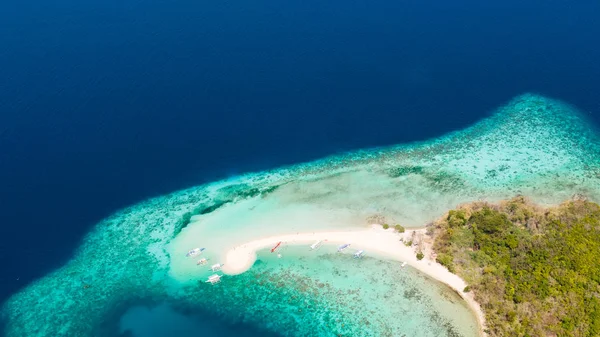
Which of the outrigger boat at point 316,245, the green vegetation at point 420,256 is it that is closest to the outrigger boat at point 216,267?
the outrigger boat at point 316,245

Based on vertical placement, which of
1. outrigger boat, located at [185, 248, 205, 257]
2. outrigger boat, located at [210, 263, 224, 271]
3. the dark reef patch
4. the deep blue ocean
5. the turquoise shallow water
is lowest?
the turquoise shallow water

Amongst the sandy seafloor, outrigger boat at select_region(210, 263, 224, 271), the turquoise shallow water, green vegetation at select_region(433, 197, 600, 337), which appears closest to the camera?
green vegetation at select_region(433, 197, 600, 337)

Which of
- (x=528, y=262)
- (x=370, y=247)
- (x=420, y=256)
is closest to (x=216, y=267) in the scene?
(x=370, y=247)

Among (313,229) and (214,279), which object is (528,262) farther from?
→ (214,279)

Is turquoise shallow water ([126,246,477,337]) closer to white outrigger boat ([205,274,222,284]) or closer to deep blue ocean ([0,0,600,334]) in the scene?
white outrigger boat ([205,274,222,284])

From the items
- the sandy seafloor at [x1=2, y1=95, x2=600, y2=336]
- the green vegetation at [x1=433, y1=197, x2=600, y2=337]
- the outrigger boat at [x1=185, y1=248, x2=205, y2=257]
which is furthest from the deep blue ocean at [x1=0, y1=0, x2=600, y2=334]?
the green vegetation at [x1=433, y1=197, x2=600, y2=337]

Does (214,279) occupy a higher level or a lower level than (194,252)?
lower

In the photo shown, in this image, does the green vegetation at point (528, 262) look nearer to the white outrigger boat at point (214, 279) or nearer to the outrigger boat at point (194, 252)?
the white outrigger boat at point (214, 279)
